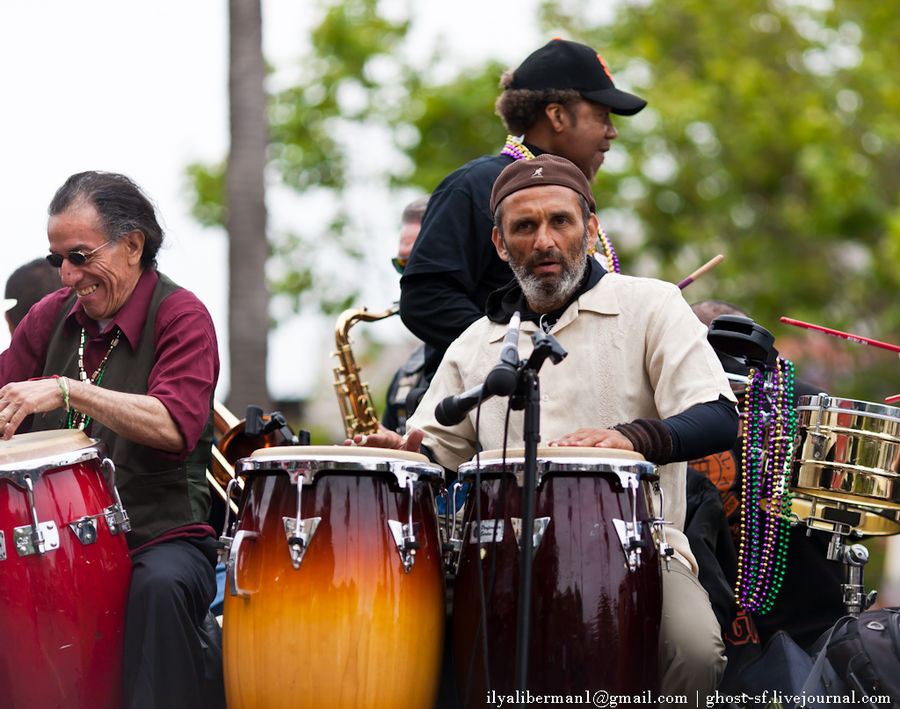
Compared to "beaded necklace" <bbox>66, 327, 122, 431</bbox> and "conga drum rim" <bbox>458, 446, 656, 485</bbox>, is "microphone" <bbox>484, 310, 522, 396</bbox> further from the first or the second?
"beaded necklace" <bbox>66, 327, 122, 431</bbox>

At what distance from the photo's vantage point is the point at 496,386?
2955mm

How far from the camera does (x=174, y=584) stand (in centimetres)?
373

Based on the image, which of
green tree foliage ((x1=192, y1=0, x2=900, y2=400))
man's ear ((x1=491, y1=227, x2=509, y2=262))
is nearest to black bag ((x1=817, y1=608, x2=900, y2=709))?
man's ear ((x1=491, y1=227, x2=509, y2=262))

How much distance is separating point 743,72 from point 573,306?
14677 millimetres

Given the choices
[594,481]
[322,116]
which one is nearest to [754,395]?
[594,481]

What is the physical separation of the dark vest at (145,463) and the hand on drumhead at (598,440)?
1.38 meters

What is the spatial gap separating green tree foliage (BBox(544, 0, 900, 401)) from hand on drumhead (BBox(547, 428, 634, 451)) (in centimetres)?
1258

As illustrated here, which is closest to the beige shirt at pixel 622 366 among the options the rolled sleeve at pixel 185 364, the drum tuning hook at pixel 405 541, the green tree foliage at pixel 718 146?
the drum tuning hook at pixel 405 541

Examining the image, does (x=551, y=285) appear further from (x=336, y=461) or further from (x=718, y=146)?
(x=718, y=146)

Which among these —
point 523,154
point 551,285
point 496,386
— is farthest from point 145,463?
point 523,154

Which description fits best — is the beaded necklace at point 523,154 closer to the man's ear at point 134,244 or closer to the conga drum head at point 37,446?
the man's ear at point 134,244

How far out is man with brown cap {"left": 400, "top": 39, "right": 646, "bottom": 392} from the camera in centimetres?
466

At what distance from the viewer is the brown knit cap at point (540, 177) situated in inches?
157

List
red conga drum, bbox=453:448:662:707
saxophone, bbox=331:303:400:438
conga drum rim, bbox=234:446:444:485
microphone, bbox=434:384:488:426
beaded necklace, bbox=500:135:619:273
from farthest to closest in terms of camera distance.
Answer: saxophone, bbox=331:303:400:438, beaded necklace, bbox=500:135:619:273, conga drum rim, bbox=234:446:444:485, red conga drum, bbox=453:448:662:707, microphone, bbox=434:384:488:426
